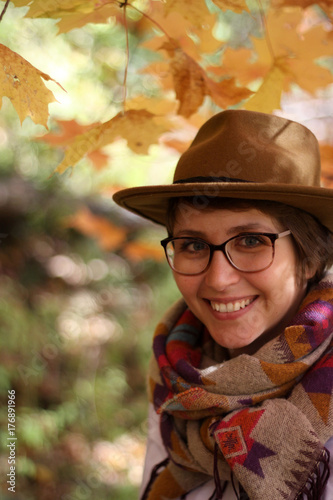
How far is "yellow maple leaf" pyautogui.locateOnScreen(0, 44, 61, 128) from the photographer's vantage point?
122cm

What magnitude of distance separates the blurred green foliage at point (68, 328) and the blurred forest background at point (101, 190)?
0.5 inches

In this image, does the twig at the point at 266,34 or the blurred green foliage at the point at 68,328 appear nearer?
the twig at the point at 266,34

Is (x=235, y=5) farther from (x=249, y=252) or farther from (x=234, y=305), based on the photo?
(x=234, y=305)

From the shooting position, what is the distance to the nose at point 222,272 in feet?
4.85

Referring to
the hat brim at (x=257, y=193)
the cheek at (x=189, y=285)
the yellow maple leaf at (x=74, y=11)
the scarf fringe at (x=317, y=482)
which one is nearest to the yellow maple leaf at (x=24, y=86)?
the yellow maple leaf at (x=74, y=11)

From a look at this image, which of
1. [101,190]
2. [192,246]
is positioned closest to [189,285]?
[192,246]

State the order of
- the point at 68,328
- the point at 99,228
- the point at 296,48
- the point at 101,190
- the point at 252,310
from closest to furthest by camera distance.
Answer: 1. the point at 252,310
2. the point at 296,48
3. the point at 101,190
4. the point at 68,328
5. the point at 99,228

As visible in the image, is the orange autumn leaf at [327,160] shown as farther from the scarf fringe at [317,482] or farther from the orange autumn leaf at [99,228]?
the orange autumn leaf at [99,228]

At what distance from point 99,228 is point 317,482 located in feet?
10.9

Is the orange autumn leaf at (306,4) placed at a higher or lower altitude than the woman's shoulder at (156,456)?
higher

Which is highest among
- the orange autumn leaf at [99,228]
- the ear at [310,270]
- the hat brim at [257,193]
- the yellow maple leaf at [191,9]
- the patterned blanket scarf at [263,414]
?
the orange autumn leaf at [99,228]

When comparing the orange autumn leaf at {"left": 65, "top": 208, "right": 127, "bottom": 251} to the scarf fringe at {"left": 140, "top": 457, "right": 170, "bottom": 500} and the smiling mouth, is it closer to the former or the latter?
the scarf fringe at {"left": 140, "top": 457, "right": 170, "bottom": 500}

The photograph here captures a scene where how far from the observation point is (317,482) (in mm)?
1250

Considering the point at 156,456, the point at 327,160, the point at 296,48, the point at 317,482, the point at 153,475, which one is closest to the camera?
the point at 317,482
